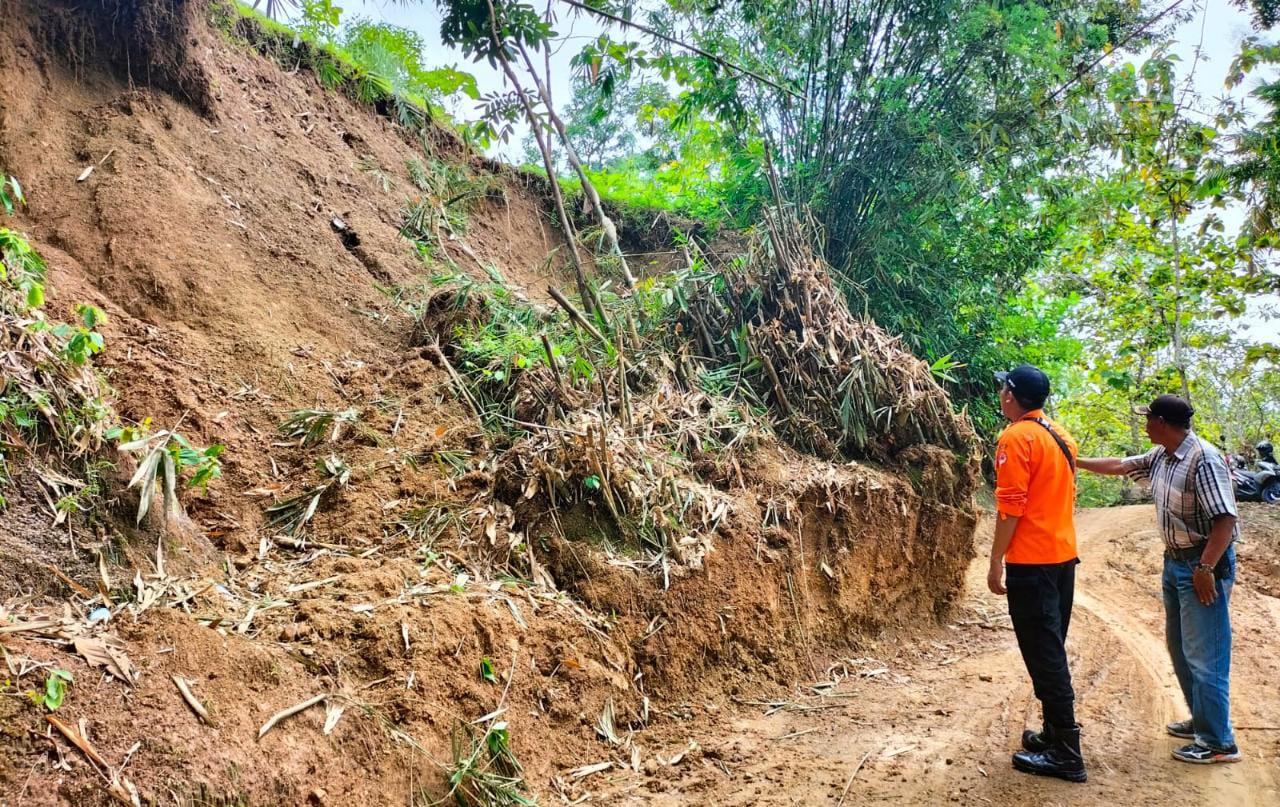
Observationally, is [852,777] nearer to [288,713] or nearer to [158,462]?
[288,713]

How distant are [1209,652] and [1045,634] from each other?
2.85 feet

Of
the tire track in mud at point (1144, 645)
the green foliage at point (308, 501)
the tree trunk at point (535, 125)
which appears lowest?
the tire track in mud at point (1144, 645)

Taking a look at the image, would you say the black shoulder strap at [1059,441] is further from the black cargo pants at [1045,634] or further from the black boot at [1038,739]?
the black boot at [1038,739]

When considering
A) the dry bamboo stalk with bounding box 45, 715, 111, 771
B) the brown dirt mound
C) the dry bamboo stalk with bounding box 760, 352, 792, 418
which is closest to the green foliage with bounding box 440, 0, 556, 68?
the brown dirt mound

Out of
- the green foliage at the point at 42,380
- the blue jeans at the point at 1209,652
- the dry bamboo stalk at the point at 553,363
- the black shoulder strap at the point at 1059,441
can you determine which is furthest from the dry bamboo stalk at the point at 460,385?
the blue jeans at the point at 1209,652

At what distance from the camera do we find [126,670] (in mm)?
2580


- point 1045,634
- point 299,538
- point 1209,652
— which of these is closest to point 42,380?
point 299,538

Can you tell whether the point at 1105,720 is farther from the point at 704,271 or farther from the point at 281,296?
the point at 281,296

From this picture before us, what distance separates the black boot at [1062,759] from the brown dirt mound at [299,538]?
1.51 m

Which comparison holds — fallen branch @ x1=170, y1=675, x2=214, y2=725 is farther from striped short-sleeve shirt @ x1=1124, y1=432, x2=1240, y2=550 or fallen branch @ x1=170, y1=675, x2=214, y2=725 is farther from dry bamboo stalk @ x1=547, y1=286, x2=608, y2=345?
striped short-sleeve shirt @ x1=1124, y1=432, x2=1240, y2=550

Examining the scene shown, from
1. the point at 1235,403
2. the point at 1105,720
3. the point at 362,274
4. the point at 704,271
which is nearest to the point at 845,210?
the point at 704,271

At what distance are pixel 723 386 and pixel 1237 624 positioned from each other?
15.0 ft

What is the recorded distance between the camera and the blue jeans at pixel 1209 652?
3.61m

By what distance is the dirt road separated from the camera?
135 inches
